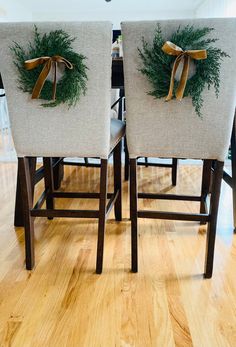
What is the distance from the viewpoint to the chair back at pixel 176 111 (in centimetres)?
99

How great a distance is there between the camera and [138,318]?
101 centimetres

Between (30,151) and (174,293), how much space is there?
831 millimetres

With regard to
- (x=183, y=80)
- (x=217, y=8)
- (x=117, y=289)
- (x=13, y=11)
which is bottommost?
(x=117, y=289)

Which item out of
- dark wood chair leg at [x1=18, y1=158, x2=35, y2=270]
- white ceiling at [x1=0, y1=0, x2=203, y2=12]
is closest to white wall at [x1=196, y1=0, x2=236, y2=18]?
white ceiling at [x1=0, y1=0, x2=203, y2=12]

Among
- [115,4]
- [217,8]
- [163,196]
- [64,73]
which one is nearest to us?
[64,73]

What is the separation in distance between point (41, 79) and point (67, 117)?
0.59 feet

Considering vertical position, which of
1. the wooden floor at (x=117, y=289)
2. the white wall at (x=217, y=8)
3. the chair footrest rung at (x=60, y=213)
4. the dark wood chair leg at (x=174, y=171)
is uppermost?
the white wall at (x=217, y=8)

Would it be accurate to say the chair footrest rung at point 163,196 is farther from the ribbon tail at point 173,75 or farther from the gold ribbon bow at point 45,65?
the gold ribbon bow at point 45,65

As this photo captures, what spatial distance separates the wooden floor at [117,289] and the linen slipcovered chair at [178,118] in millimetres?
135

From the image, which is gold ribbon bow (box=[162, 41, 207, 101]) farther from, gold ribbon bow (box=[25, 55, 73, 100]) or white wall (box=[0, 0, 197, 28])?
white wall (box=[0, 0, 197, 28])

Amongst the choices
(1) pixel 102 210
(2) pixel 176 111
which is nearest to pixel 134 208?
(1) pixel 102 210

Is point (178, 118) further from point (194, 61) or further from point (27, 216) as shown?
point (27, 216)

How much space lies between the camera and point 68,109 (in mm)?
1146

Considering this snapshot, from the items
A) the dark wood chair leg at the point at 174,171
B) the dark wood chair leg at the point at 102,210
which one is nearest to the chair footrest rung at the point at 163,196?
the dark wood chair leg at the point at 102,210
